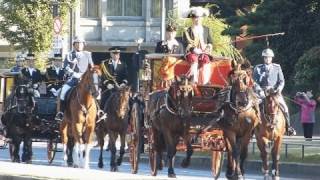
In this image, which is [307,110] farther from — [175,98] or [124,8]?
[124,8]

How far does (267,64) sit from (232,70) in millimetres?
2709

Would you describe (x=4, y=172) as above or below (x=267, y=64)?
below

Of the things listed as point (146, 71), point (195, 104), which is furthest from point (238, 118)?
point (146, 71)

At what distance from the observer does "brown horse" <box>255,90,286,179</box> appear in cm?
2316

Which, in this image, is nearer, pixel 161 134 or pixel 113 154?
pixel 161 134

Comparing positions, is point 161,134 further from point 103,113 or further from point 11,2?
point 11,2

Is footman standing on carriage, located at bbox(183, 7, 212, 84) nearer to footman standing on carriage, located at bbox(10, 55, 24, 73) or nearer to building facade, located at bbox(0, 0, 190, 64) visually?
footman standing on carriage, located at bbox(10, 55, 24, 73)

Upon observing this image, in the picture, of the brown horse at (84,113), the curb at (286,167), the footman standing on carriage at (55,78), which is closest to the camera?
the brown horse at (84,113)

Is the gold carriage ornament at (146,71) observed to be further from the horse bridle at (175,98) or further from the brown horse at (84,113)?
the horse bridle at (175,98)

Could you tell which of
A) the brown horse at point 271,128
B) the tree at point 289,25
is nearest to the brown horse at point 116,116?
the brown horse at point 271,128

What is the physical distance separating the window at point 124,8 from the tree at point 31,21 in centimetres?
1723

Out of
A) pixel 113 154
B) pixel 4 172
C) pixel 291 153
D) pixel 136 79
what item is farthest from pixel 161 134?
pixel 291 153

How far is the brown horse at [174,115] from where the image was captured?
21469 millimetres

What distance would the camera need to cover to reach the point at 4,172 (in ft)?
61.2
